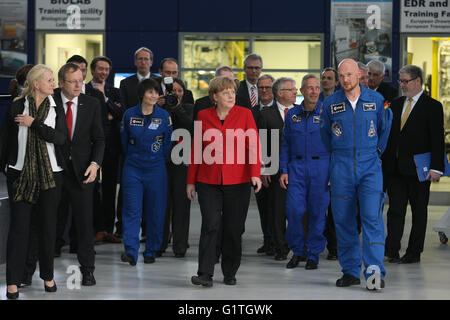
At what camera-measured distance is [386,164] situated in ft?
24.4

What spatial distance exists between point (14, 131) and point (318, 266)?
2.83 m

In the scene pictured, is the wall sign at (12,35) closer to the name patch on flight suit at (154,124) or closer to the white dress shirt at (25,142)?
the name patch on flight suit at (154,124)

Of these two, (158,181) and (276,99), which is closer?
(158,181)

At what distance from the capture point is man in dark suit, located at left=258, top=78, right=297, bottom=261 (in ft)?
24.8

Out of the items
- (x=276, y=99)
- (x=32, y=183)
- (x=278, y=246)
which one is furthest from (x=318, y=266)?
(x=32, y=183)

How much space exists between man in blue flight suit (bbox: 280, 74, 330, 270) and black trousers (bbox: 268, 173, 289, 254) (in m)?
0.42

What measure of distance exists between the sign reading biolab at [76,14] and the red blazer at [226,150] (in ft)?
27.2

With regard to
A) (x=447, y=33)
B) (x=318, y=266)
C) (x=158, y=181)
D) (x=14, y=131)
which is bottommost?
(x=318, y=266)

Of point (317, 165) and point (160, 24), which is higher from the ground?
point (160, 24)

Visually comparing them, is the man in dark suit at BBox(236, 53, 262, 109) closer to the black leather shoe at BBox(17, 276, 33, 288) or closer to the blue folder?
the blue folder

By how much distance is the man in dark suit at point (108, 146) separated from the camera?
806 cm

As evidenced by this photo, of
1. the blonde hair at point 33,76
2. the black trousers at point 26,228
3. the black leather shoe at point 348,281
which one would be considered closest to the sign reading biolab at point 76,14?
the blonde hair at point 33,76

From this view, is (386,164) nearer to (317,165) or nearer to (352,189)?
(317,165)

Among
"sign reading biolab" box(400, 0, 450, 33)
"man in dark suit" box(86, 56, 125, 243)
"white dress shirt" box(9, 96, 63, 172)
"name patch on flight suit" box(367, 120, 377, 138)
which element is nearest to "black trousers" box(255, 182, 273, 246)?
"man in dark suit" box(86, 56, 125, 243)
